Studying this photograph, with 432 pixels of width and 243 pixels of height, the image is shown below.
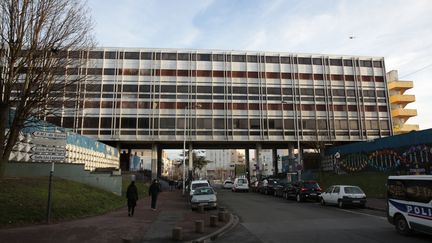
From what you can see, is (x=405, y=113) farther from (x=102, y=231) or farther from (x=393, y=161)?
(x=102, y=231)

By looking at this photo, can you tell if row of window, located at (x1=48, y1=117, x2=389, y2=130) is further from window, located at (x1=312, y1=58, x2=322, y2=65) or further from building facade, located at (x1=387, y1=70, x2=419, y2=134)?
building facade, located at (x1=387, y1=70, x2=419, y2=134)

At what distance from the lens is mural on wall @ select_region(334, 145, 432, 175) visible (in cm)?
3080

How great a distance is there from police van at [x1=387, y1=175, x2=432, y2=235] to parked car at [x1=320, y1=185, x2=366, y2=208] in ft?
30.9

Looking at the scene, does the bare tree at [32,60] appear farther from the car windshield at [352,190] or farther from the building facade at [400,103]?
the building facade at [400,103]

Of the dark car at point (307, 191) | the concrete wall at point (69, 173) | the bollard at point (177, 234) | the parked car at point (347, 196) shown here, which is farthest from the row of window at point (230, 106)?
the bollard at point (177, 234)

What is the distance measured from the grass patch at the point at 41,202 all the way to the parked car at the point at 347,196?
13.3m

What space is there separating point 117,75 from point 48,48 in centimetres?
4317

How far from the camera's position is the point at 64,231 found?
1241 centimetres

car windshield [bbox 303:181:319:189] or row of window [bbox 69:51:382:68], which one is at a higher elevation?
row of window [bbox 69:51:382:68]

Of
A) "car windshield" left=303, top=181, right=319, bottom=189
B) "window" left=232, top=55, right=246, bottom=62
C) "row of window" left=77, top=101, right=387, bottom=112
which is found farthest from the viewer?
"window" left=232, top=55, right=246, bottom=62

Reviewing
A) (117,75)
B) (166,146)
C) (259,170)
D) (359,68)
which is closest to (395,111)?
(359,68)

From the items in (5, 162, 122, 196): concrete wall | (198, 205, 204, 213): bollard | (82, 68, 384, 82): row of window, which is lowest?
(198, 205, 204, 213): bollard

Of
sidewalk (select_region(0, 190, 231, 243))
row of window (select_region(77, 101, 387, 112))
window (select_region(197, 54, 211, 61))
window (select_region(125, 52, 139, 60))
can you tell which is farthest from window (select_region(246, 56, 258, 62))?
sidewalk (select_region(0, 190, 231, 243))

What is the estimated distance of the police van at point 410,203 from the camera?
11.0m
